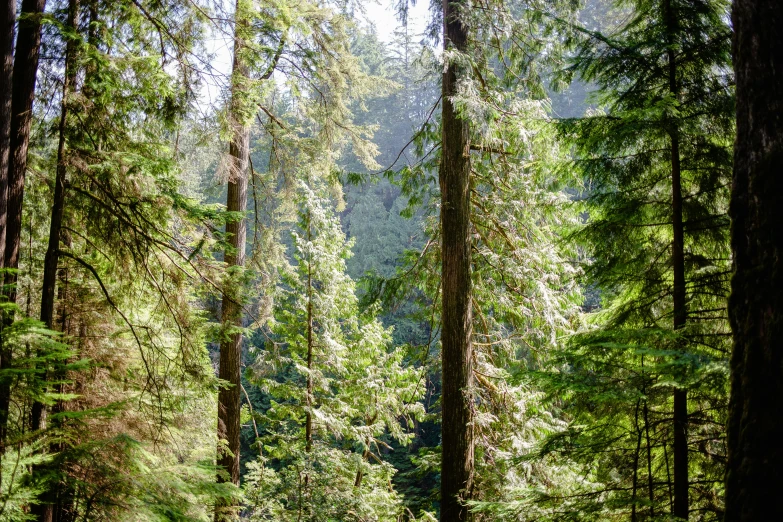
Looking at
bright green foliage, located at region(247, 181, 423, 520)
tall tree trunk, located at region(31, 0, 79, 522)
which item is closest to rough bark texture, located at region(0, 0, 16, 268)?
tall tree trunk, located at region(31, 0, 79, 522)

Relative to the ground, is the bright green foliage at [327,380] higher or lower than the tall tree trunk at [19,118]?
lower

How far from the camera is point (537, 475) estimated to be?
6262mm

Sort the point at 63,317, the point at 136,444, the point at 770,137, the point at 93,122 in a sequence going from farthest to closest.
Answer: the point at 63,317
the point at 93,122
the point at 136,444
the point at 770,137

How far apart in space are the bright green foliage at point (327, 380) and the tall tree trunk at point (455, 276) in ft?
11.2

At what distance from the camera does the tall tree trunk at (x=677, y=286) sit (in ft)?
10.7

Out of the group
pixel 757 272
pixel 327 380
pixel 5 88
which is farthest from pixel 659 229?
pixel 327 380

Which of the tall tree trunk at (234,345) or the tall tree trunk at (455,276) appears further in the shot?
the tall tree trunk at (234,345)

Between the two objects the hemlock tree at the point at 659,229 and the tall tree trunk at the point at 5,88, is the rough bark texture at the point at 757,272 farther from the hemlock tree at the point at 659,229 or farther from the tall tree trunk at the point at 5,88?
the tall tree trunk at the point at 5,88

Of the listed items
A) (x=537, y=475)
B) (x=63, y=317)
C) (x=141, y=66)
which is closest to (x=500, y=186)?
(x=537, y=475)

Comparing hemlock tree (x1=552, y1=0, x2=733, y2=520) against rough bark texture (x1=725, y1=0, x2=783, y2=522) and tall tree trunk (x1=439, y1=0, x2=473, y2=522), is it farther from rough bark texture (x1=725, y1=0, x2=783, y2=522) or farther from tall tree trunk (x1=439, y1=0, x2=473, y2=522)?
tall tree trunk (x1=439, y1=0, x2=473, y2=522)

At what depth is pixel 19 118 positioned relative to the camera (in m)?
4.09

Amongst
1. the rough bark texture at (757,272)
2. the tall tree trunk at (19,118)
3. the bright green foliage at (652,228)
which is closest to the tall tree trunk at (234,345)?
the tall tree trunk at (19,118)

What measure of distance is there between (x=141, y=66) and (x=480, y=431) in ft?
16.7

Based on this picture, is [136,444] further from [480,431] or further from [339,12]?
[339,12]
